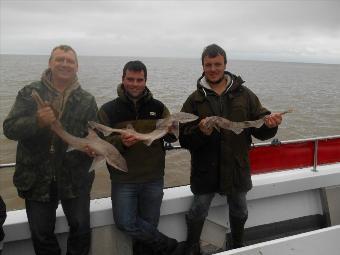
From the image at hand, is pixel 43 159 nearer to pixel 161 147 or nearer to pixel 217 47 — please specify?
pixel 161 147

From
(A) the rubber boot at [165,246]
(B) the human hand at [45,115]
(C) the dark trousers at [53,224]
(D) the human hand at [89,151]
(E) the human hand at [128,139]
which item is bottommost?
(A) the rubber boot at [165,246]

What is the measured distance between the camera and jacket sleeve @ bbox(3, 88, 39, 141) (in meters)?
3.17

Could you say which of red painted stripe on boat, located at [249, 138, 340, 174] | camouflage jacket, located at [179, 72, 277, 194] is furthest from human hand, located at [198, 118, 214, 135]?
red painted stripe on boat, located at [249, 138, 340, 174]

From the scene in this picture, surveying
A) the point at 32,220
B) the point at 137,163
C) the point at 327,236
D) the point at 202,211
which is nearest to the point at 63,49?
the point at 137,163

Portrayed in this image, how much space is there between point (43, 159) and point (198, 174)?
1.50m

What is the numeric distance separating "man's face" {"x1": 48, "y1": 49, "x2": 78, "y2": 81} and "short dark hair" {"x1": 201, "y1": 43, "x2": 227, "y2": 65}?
124cm

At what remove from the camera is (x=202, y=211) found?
163 inches

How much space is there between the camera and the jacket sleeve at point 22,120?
317 centimetres

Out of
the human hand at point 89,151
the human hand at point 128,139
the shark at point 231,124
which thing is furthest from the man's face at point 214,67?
the human hand at point 89,151

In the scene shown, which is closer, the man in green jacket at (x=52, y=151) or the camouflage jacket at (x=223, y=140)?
the man in green jacket at (x=52, y=151)

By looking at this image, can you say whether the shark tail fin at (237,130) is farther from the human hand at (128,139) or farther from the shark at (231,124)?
the human hand at (128,139)

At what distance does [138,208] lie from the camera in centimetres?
395

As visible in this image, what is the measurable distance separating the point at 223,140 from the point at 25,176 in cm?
185

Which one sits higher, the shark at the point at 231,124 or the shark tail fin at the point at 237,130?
the shark at the point at 231,124
